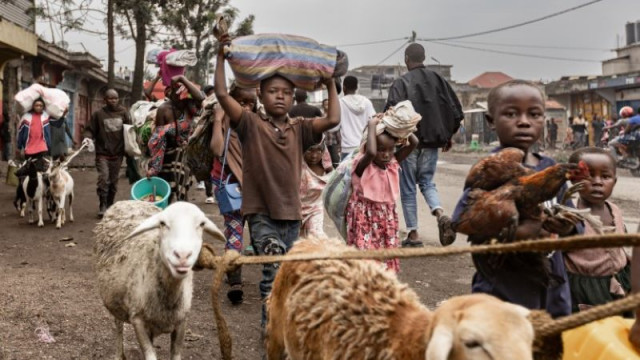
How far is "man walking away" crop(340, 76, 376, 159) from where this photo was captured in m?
9.97

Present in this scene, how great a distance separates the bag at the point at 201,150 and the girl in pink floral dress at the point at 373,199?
5.37 ft

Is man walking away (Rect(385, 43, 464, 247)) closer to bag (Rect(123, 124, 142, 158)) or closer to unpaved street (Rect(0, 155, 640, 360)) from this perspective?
unpaved street (Rect(0, 155, 640, 360))

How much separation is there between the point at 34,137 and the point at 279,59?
28.6ft

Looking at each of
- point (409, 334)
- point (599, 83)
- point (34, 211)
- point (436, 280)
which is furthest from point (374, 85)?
point (409, 334)

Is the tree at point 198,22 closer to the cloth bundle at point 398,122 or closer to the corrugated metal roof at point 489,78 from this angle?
the cloth bundle at point 398,122

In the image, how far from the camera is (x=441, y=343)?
1.94 meters

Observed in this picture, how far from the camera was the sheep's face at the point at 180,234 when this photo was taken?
369 centimetres

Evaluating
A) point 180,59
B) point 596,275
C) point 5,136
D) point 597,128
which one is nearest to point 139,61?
point 5,136

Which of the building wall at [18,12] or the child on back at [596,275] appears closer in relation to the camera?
the child on back at [596,275]

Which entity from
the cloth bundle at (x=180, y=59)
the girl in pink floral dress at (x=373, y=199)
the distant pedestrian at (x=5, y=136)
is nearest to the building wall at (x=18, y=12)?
the distant pedestrian at (x=5, y=136)

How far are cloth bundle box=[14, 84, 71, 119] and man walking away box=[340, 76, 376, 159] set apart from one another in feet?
18.2

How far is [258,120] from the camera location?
4695 millimetres

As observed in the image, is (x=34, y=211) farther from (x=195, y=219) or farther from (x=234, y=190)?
(x=195, y=219)

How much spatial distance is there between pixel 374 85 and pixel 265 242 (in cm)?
5989
